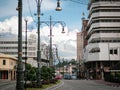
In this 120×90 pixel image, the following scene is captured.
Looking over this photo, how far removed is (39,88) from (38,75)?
151 centimetres

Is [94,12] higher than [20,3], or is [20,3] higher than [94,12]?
[94,12]

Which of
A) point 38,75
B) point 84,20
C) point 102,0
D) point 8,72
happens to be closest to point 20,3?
point 38,75

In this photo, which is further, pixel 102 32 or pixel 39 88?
pixel 102 32

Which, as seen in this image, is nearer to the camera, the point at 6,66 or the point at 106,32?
the point at 6,66

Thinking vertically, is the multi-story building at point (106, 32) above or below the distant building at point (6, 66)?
above

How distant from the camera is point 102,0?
12662 cm

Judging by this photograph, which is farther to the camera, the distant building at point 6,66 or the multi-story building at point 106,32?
the multi-story building at point 106,32

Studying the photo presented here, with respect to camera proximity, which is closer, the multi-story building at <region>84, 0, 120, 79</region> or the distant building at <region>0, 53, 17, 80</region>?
the distant building at <region>0, 53, 17, 80</region>

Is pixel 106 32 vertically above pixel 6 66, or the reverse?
pixel 106 32

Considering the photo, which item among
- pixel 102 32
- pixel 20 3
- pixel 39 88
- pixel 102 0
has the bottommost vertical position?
pixel 39 88

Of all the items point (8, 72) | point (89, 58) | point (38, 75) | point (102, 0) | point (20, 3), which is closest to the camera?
point (20, 3)

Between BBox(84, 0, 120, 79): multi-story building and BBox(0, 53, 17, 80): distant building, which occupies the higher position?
BBox(84, 0, 120, 79): multi-story building

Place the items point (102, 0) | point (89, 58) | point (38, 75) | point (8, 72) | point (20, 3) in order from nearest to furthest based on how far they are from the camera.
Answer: point (20, 3)
point (38, 75)
point (8, 72)
point (102, 0)
point (89, 58)

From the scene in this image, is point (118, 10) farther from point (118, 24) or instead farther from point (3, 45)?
point (3, 45)
